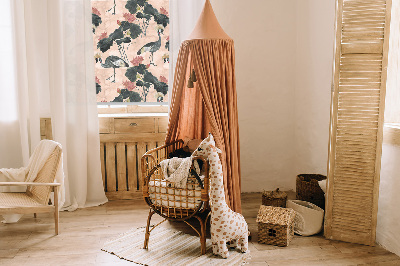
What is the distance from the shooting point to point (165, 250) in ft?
8.66

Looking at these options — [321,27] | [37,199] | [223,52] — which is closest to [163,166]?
[223,52]

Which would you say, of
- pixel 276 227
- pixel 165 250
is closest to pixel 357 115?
pixel 276 227

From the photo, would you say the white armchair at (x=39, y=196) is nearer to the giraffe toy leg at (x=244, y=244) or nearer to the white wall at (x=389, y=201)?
the giraffe toy leg at (x=244, y=244)

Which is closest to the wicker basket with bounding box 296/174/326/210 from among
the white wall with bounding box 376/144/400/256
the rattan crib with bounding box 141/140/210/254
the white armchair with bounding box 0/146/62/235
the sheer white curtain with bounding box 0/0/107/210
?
the white wall with bounding box 376/144/400/256

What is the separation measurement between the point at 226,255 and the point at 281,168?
1.83 m

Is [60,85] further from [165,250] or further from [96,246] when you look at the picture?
[165,250]

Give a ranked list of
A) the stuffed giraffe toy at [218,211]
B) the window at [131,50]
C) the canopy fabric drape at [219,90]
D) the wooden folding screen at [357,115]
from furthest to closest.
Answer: the window at [131,50]
the canopy fabric drape at [219,90]
the wooden folding screen at [357,115]
the stuffed giraffe toy at [218,211]

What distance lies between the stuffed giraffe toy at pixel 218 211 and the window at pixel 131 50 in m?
1.74

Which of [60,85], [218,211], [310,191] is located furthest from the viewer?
[60,85]

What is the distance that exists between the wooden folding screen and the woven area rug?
895 mm

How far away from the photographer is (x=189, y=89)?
3160mm

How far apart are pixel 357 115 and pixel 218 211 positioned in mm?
1242

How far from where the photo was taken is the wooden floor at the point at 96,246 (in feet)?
8.25

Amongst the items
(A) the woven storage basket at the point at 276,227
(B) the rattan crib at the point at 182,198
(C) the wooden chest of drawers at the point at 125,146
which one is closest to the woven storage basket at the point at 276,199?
(A) the woven storage basket at the point at 276,227
